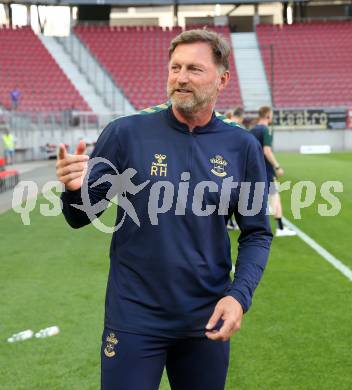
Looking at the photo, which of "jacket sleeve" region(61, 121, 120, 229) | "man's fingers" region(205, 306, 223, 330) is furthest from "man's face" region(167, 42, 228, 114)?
"man's fingers" region(205, 306, 223, 330)

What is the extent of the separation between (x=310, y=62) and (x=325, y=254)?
130 feet

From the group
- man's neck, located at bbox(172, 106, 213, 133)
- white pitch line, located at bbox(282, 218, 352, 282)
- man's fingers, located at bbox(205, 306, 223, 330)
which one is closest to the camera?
man's fingers, located at bbox(205, 306, 223, 330)

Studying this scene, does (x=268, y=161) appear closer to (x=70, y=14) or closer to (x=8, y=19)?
(x=70, y=14)

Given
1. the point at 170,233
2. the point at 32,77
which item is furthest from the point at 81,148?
the point at 32,77

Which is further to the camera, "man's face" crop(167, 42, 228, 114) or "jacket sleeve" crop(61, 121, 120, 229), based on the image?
"man's face" crop(167, 42, 228, 114)

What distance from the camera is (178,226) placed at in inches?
114

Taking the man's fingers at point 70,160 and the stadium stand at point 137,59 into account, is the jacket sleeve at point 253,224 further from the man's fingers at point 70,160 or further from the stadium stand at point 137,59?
the stadium stand at point 137,59

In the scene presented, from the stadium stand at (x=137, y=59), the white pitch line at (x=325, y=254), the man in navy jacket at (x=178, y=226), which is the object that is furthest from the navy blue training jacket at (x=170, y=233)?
the stadium stand at (x=137, y=59)

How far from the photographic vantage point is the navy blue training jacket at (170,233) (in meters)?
2.89

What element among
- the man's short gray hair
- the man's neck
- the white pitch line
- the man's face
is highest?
the man's short gray hair

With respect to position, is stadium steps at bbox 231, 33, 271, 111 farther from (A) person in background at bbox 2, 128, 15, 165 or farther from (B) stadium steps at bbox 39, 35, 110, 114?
(A) person in background at bbox 2, 128, 15, 165

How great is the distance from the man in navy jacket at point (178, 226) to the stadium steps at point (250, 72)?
38.7 m

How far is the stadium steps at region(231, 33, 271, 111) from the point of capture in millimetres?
43781

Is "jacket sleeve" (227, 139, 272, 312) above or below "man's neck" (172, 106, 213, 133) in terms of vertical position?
below
